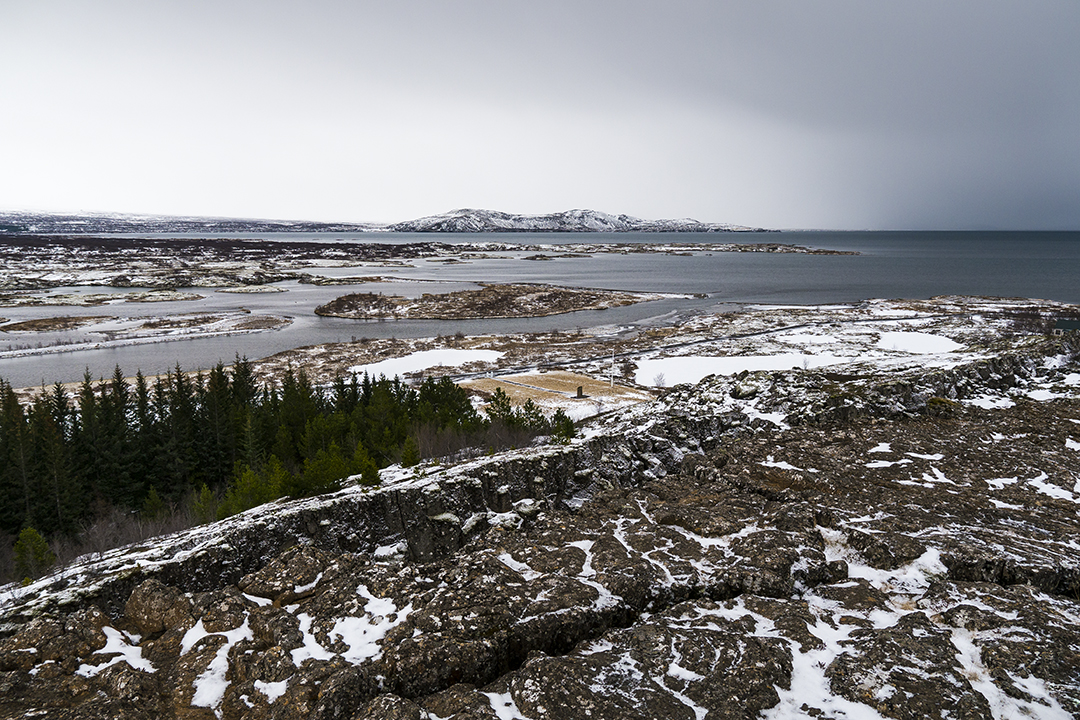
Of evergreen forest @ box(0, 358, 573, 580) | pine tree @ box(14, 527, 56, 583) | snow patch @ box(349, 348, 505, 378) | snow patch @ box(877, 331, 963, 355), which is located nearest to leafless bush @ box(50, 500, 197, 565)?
evergreen forest @ box(0, 358, 573, 580)

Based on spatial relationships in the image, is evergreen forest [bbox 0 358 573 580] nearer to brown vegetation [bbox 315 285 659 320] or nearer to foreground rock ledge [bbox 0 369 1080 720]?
foreground rock ledge [bbox 0 369 1080 720]

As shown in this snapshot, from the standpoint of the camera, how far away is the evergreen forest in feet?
70.1

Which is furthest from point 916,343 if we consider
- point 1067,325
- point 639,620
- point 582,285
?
point 582,285

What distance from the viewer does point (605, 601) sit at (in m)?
9.17

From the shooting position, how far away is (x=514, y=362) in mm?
51094

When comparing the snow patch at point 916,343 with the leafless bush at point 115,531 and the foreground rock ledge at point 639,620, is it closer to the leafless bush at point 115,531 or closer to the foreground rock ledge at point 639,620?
the foreground rock ledge at point 639,620

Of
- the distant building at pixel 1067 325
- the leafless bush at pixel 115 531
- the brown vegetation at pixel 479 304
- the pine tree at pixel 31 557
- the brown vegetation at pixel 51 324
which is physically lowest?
the leafless bush at pixel 115 531

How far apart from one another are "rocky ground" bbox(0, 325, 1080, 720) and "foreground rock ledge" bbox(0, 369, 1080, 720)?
39mm

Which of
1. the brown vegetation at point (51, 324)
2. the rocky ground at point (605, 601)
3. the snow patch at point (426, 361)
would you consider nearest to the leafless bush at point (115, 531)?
the rocky ground at point (605, 601)

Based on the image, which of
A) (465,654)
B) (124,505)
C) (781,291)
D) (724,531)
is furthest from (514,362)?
(781,291)

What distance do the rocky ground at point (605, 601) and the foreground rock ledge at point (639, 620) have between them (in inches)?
1.6

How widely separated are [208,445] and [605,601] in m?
28.0

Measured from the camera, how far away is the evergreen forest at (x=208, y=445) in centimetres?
2138

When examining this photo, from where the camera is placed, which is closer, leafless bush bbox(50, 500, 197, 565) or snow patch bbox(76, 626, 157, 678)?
snow patch bbox(76, 626, 157, 678)
